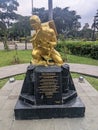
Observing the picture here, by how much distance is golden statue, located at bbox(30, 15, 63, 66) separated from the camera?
5.53 metres

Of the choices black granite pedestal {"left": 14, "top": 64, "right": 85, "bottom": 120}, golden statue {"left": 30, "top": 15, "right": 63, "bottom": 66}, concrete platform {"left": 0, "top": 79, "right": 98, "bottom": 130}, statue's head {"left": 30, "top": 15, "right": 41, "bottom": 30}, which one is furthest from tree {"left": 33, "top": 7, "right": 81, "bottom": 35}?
black granite pedestal {"left": 14, "top": 64, "right": 85, "bottom": 120}

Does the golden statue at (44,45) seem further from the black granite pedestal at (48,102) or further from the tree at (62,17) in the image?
the tree at (62,17)

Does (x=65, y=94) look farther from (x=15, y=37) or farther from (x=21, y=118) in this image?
(x=15, y=37)

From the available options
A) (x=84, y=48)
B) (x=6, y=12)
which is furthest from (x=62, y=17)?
(x=84, y=48)

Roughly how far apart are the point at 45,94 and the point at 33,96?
1.60 feet

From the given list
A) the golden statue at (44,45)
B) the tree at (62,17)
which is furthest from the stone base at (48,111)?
the tree at (62,17)

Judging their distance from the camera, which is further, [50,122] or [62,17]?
[62,17]

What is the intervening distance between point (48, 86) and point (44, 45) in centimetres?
107

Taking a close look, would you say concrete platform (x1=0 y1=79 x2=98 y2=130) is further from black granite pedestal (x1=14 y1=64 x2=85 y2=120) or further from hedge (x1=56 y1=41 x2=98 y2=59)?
hedge (x1=56 y1=41 x2=98 y2=59)

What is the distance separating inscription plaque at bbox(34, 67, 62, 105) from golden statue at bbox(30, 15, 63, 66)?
1.57 feet

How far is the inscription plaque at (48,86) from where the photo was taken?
512 cm

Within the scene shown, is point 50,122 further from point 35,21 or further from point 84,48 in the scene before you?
point 84,48

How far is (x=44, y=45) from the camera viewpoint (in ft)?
18.5

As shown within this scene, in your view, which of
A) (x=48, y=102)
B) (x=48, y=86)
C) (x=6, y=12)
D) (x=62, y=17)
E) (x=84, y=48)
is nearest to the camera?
(x=48, y=86)
